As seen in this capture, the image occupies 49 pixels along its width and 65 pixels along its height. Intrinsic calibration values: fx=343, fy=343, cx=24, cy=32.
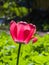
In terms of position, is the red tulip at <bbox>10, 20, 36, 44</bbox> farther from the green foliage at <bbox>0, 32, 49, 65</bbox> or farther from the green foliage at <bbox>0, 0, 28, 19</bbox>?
the green foliage at <bbox>0, 0, 28, 19</bbox>

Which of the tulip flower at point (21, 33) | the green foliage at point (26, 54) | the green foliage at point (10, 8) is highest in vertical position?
the green foliage at point (10, 8)

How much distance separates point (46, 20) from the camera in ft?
45.3

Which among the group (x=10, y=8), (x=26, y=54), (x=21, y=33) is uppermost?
(x=10, y=8)

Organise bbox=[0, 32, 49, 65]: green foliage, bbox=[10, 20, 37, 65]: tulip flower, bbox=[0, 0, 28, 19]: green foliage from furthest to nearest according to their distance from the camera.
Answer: bbox=[0, 0, 28, 19]: green foliage, bbox=[0, 32, 49, 65]: green foliage, bbox=[10, 20, 37, 65]: tulip flower

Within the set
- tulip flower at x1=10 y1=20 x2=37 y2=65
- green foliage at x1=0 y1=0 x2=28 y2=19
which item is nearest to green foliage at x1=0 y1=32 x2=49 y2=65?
tulip flower at x1=10 y1=20 x2=37 y2=65

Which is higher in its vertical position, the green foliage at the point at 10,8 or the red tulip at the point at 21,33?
the green foliage at the point at 10,8

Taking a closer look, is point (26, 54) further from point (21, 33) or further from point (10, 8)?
point (10, 8)

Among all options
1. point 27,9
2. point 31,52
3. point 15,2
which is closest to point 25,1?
point 27,9

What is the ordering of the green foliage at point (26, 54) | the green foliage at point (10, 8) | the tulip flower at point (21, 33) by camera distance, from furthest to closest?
the green foliage at point (10, 8)
the green foliage at point (26, 54)
the tulip flower at point (21, 33)

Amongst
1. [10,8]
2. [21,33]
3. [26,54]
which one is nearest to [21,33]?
[21,33]

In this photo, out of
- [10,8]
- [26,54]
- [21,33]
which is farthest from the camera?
[10,8]

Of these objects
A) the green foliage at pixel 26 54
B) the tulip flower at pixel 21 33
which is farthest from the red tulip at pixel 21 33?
the green foliage at pixel 26 54

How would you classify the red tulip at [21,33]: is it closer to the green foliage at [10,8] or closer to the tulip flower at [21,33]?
the tulip flower at [21,33]

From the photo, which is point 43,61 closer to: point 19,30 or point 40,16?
point 19,30
